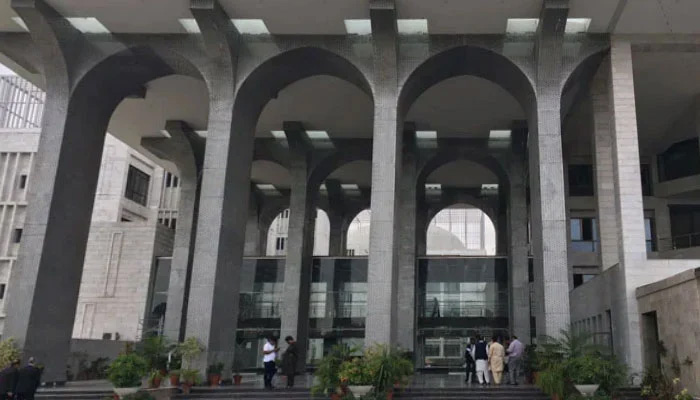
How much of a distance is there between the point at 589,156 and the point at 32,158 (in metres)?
36.0

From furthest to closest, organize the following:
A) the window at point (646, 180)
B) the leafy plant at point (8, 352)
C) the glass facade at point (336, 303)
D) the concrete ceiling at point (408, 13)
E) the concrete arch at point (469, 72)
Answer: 1. the glass facade at point (336, 303)
2. the window at point (646, 180)
3. the concrete arch at point (469, 72)
4. the concrete ceiling at point (408, 13)
5. the leafy plant at point (8, 352)

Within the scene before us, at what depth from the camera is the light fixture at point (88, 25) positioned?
2059 cm

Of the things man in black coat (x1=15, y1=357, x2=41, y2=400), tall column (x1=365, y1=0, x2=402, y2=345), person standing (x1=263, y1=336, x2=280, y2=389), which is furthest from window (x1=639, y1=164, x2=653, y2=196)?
man in black coat (x1=15, y1=357, x2=41, y2=400)

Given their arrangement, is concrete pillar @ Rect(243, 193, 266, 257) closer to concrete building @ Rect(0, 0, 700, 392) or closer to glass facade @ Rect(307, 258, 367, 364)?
glass facade @ Rect(307, 258, 367, 364)

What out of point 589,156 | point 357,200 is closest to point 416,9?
point 589,156

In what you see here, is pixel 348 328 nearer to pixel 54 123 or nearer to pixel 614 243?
pixel 614 243

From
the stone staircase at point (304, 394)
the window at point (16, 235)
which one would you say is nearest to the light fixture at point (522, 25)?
the stone staircase at point (304, 394)

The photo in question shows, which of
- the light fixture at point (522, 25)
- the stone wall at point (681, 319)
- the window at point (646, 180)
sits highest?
the light fixture at point (522, 25)

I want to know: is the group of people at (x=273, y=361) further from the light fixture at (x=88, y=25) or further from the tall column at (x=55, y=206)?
the light fixture at (x=88, y=25)

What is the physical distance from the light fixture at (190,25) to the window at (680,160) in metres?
23.8

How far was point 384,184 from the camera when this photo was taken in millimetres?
19516

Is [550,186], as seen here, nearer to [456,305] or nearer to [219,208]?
[219,208]

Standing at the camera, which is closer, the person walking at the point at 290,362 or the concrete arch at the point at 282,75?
the person walking at the point at 290,362

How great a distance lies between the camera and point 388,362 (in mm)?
15195
